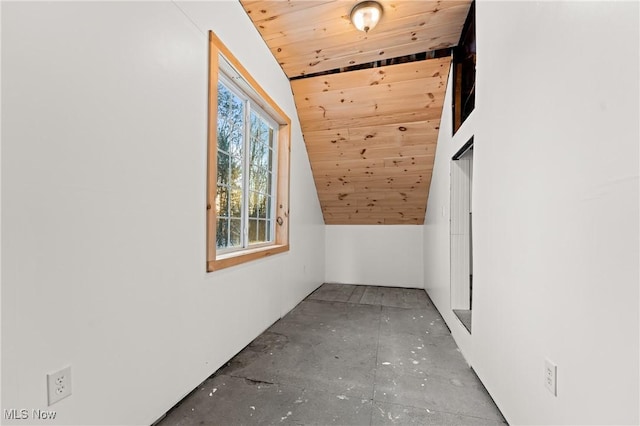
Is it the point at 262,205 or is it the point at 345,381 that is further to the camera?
the point at 262,205

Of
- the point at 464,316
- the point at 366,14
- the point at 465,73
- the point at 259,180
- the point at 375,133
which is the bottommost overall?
the point at 464,316

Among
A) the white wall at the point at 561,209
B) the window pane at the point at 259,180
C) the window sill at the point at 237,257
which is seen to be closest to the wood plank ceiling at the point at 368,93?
the white wall at the point at 561,209

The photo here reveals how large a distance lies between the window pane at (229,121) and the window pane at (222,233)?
1.84ft

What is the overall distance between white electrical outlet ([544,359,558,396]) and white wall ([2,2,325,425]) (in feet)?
5.54

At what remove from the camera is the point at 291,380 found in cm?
170

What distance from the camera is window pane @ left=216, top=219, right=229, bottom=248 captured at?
2.04 m

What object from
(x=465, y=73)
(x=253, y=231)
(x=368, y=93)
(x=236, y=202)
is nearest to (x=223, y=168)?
(x=236, y=202)

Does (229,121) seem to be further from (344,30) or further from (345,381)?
(345,381)

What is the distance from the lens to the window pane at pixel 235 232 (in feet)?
7.25

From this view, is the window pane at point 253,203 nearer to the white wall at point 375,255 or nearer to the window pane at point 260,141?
Answer: the window pane at point 260,141

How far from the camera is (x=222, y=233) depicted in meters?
2.09

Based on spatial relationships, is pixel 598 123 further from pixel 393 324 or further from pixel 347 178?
pixel 347 178

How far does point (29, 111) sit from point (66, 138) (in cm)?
12

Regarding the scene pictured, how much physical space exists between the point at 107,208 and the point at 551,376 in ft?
6.01
